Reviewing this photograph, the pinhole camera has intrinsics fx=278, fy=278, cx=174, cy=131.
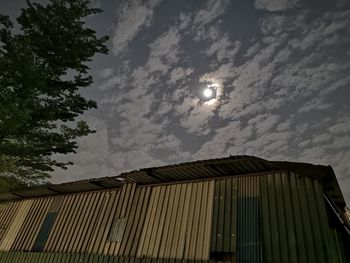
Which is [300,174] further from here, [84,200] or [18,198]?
[18,198]

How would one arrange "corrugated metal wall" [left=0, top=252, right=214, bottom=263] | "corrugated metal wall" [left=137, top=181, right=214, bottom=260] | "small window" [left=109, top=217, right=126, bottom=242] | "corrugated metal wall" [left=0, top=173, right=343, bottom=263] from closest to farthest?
"corrugated metal wall" [left=0, top=173, right=343, bottom=263]
"corrugated metal wall" [left=137, top=181, right=214, bottom=260]
"corrugated metal wall" [left=0, top=252, right=214, bottom=263]
"small window" [left=109, top=217, right=126, bottom=242]

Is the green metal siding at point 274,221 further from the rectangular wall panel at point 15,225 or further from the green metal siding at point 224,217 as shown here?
the rectangular wall panel at point 15,225

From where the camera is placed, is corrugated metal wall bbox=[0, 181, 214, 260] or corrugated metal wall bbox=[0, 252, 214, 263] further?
corrugated metal wall bbox=[0, 252, 214, 263]

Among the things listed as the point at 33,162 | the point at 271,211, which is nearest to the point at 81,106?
the point at 33,162

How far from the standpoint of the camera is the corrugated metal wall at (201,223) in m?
8.70

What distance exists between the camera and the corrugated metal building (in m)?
8.81

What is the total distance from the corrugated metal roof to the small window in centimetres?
188

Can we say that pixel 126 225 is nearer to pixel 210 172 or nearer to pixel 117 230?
pixel 117 230

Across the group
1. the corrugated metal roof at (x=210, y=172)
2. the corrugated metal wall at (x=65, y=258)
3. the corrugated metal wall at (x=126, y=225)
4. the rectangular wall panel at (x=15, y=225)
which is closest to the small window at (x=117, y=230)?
the corrugated metal wall at (x=126, y=225)

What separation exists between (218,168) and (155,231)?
142 inches

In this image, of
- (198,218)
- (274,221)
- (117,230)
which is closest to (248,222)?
(274,221)

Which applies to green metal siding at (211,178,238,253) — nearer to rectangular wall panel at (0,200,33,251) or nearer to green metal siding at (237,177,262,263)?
green metal siding at (237,177,262,263)

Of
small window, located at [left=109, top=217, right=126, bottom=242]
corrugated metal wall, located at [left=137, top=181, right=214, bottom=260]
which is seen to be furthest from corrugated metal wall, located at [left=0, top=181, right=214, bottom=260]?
small window, located at [left=109, top=217, right=126, bottom=242]

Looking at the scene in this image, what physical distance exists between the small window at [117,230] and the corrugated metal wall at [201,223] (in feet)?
0.27
